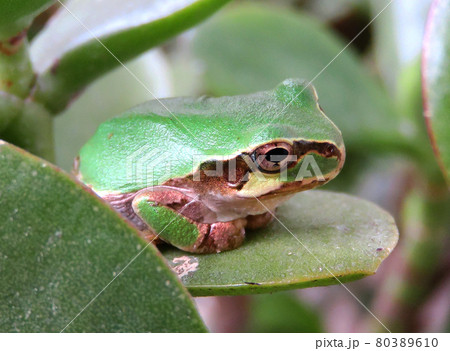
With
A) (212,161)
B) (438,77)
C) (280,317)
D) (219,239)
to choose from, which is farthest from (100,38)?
(280,317)

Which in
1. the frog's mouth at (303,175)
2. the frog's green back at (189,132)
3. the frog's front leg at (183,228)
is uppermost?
the frog's green back at (189,132)

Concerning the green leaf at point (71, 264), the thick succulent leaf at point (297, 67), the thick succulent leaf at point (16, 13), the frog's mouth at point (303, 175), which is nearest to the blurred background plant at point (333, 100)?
the thick succulent leaf at point (297, 67)

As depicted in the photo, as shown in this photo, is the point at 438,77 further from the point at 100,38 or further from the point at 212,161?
the point at 100,38

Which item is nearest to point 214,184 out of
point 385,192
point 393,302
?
point 393,302

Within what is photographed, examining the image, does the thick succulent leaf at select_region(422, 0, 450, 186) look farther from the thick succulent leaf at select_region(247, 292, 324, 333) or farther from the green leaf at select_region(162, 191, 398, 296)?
the thick succulent leaf at select_region(247, 292, 324, 333)

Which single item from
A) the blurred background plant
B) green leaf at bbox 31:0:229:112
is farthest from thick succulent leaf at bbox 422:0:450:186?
the blurred background plant

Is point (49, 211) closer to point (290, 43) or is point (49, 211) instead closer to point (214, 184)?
point (214, 184)

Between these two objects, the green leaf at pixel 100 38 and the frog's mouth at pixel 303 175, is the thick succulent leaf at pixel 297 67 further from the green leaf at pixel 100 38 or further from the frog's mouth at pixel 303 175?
the green leaf at pixel 100 38
